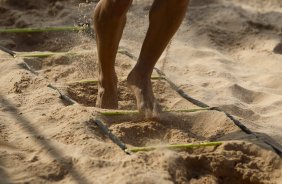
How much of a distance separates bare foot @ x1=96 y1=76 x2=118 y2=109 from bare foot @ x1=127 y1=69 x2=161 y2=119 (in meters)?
0.12

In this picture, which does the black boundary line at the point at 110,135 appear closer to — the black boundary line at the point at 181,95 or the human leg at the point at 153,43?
the black boundary line at the point at 181,95

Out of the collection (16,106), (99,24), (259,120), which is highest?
(99,24)

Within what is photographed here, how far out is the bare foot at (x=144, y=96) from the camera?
3.12m

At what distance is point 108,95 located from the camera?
131 inches

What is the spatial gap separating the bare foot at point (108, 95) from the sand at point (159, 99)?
0.18 metres

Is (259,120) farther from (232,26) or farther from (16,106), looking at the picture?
(232,26)

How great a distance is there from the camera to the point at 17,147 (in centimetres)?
267

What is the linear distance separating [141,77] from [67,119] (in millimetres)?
502

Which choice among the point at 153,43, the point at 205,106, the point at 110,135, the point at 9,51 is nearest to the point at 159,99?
the point at 205,106

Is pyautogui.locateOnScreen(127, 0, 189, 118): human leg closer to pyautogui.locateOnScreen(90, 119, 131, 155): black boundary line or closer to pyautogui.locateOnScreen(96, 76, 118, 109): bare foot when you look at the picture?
pyautogui.locateOnScreen(96, 76, 118, 109): bare foot

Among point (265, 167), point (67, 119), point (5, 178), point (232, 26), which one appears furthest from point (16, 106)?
point (232, 26)

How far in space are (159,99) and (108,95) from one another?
40 centimetres

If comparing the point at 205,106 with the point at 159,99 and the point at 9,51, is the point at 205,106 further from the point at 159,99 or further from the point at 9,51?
the point at 9,51

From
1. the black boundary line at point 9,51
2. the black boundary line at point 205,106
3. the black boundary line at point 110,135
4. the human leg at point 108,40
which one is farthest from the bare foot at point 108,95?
the black boundary line at point 9,51
